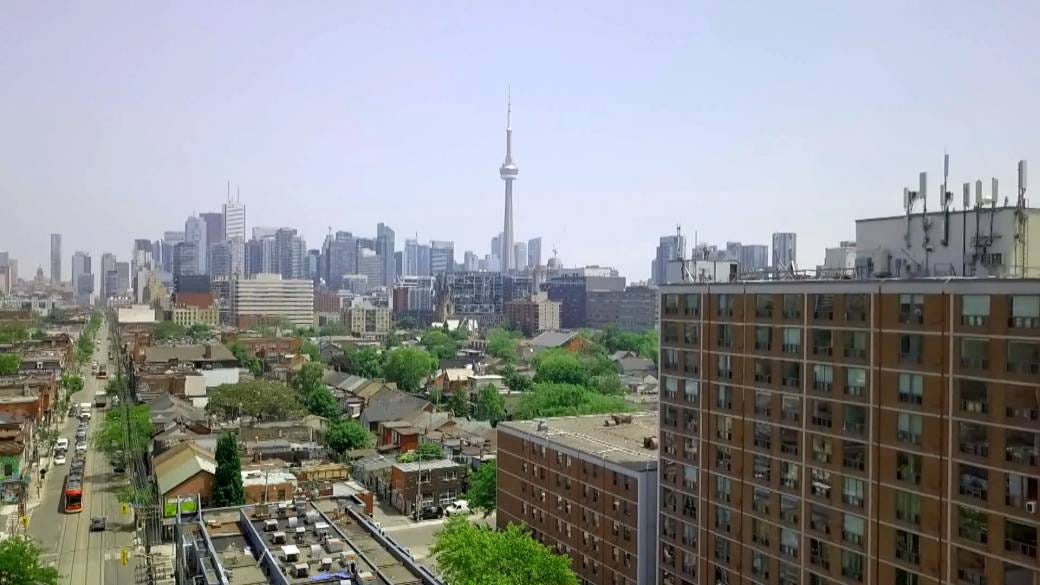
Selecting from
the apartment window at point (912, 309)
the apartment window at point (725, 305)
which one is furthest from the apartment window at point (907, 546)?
the apartment window at point (725, 305)

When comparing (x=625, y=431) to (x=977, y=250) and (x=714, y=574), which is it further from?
(x=977, y=250)

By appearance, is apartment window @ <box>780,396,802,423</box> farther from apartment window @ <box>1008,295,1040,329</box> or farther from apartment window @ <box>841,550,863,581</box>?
apartment window @ <box>1008,295,1040,329</box>

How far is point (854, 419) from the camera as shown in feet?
76.4

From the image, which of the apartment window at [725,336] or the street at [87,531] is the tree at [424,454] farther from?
the apartment window at [725,336]

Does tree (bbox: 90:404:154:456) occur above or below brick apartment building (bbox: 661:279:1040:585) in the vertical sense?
below

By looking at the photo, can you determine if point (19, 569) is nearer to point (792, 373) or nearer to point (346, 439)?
point (792, 373)

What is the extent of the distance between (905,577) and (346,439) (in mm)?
47945

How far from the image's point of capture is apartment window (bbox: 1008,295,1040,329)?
63.1 feet

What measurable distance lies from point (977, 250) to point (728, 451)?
9579mm

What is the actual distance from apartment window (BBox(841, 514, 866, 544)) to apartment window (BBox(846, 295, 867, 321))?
17.7 feet

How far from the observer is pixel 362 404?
270ft

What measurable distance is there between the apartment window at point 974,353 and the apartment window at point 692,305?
32.3 ft

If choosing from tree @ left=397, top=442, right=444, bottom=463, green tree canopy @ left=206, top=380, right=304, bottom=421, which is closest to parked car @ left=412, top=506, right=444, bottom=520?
tree @ left=397, top=442, right=444, bottom=463

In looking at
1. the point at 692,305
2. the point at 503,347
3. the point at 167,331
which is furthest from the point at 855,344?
the point at 167,331
